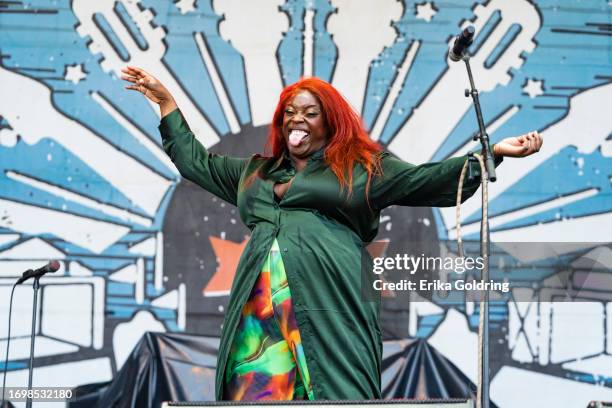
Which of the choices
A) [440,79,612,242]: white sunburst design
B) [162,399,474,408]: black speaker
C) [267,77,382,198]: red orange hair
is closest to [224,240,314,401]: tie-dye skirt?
[267,77,382,198]: red orange hair

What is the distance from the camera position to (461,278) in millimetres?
4922

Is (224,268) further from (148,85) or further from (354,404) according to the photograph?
(354,404)

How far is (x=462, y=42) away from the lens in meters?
3.02

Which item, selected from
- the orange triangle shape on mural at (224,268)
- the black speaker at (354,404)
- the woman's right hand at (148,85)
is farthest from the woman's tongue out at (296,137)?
the orange triangle shape on mural at (224,268)

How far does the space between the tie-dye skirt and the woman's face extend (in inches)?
14.3

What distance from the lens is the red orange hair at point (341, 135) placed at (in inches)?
129

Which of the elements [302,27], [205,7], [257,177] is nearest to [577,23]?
[302,27]

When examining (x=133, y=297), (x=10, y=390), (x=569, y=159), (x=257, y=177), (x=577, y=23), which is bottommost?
(x=10, y=390)

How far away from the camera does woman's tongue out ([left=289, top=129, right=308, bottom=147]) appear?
3328mm

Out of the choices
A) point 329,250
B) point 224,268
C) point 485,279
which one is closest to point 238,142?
point 224,268

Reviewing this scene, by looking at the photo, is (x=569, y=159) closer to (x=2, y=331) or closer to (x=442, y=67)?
(x=442, y=67)

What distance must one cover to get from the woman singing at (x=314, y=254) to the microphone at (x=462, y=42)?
30 centimetres

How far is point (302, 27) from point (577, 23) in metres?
1.32

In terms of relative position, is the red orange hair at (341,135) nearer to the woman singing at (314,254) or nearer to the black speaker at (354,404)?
the woman singing at (314,254)
